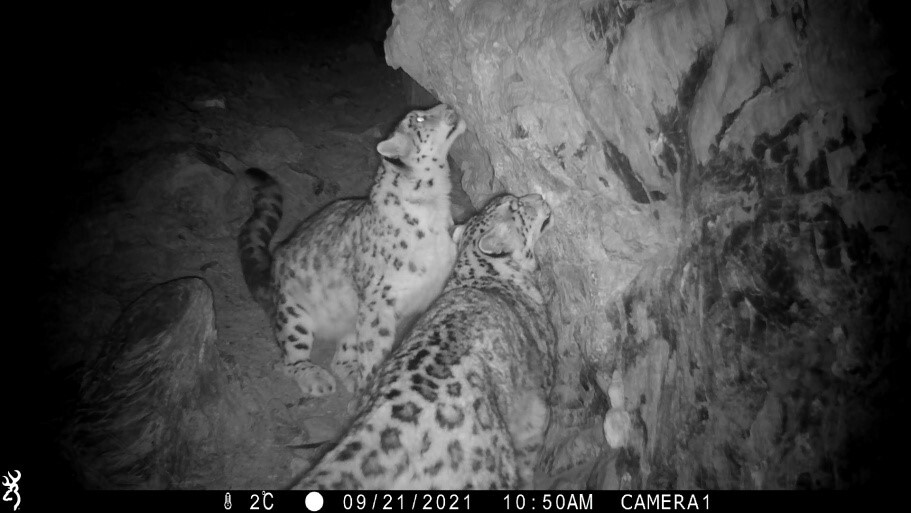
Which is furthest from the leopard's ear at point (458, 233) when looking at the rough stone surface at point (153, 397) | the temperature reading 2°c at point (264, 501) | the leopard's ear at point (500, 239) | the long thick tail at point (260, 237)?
the temperature reading 2°c at point (264, 501)

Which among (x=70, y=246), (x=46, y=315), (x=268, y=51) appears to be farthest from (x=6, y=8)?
(x=46, y=315)

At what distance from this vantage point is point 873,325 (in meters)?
2.11

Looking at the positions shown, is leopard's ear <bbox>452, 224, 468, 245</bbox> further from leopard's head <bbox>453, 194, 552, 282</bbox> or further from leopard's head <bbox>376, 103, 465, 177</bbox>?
leopard's head <bbox>376, 103, 465, 177</bbox>

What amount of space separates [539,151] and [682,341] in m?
2.47

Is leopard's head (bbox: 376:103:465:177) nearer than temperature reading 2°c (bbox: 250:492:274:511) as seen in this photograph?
No

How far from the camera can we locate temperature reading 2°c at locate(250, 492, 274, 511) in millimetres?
3531

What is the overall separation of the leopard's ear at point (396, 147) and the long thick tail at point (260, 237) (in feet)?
7.85

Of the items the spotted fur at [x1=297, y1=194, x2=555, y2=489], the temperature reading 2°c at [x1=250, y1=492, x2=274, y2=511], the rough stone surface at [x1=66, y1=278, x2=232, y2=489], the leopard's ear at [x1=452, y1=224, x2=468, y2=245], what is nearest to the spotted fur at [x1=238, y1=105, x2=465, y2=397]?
the leopard's ear at [x1=452, y1=224, x2=468, y2=245]

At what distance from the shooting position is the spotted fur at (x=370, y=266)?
5.88 meters

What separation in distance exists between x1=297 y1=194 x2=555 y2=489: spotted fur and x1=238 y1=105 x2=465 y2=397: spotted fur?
0.66m

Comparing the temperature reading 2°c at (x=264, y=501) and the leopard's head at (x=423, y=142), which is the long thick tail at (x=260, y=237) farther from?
the temperature reading 2°c at (x=264, y=501)

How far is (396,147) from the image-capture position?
5.66 m

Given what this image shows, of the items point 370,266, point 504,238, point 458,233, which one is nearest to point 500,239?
point 504,238

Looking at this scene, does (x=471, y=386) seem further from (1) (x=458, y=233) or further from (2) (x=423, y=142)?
(2) (x=423, y=142)
